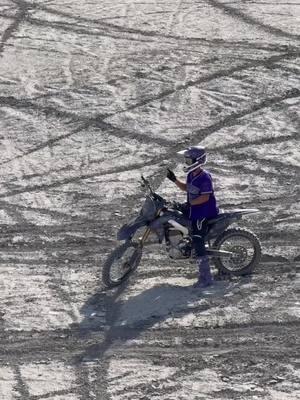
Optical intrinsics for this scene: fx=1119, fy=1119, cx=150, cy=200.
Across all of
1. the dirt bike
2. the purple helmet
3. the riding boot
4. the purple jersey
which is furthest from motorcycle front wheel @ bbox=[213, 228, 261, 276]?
the purple helmet

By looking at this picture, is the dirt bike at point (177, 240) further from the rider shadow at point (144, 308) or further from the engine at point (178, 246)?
the rider shadow at point (144, 308)

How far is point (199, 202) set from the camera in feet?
50.1

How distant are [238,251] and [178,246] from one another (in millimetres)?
833

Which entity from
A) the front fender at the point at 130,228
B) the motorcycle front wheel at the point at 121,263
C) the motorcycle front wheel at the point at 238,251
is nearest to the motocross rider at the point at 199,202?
the motorcycle front wheel at the point at 238,251

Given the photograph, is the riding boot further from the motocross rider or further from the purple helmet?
the purple helmet

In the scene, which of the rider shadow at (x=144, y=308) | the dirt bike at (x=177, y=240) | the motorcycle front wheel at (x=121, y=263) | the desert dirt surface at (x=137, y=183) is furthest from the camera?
the dirt bike at (x=177, y=240)

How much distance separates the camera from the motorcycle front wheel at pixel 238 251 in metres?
15.4

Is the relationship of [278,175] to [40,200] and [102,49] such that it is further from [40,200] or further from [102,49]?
[102,49]

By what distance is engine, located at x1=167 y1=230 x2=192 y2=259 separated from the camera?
15.5 metres

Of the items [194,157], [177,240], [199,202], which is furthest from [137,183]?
[194,157]

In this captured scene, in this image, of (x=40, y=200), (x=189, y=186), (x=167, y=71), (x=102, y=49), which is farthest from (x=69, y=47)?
(x=189, y=186)

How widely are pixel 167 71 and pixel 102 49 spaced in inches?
81.8

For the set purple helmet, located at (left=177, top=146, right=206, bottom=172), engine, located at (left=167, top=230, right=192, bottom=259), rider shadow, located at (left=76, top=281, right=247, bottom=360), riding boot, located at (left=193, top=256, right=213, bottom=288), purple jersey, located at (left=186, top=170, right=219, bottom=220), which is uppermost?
purple helmet, located at (left=177, top=146, right=206, bottom=172)

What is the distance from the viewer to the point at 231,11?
90.0 feet
